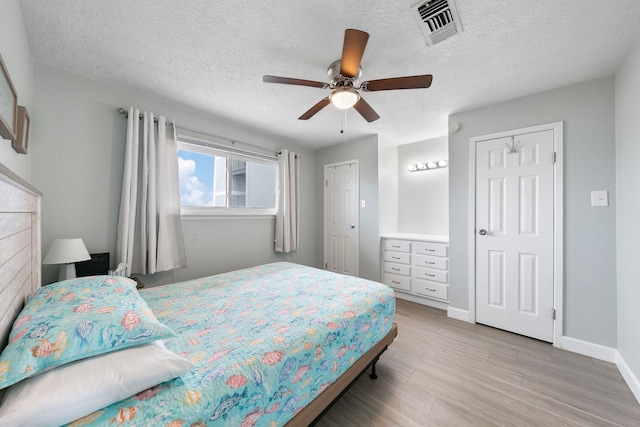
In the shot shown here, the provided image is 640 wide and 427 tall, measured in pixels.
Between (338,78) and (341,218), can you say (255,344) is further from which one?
(341,218)

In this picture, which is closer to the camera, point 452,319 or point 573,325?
point 573,325

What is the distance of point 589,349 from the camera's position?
2.07 m

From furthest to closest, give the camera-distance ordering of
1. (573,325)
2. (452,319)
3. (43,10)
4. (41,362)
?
(452,319), (573,325), (43,10), (41,362)

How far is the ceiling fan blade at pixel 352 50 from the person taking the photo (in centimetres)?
A: 130

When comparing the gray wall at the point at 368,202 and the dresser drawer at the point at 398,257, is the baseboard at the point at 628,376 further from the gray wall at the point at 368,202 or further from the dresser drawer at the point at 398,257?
the gray wall at the point at 368,202

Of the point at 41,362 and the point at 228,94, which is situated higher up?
the point at 228,94

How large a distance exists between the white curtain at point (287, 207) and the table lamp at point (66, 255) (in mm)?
2216

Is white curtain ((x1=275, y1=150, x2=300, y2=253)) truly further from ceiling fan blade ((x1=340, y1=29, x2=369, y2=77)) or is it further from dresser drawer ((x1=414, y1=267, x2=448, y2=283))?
ceiling fan blade ((x1=340, y1=29, x2=369, y2=77))

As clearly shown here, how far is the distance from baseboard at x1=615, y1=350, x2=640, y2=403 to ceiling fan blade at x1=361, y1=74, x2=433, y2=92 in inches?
98.6

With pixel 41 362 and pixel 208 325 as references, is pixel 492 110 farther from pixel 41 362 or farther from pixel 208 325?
pixel 41 362

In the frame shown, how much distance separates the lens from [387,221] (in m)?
3.81

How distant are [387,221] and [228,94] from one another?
2817mm

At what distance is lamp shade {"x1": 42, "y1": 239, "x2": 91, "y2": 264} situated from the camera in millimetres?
1746

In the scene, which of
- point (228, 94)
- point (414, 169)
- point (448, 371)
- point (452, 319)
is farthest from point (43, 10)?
point (452, 319)
